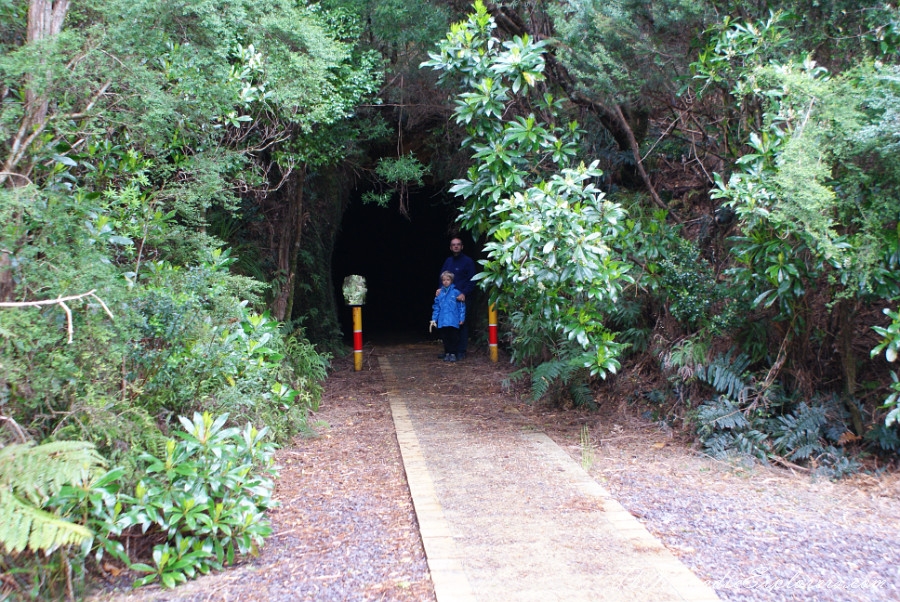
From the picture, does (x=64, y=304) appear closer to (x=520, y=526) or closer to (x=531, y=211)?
(x=520, y=526)

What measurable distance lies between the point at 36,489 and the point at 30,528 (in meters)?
0.32

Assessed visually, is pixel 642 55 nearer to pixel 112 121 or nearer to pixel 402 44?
pixel 402 44

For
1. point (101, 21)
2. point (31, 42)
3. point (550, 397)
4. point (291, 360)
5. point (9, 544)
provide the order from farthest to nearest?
point (291, 360), point (550, 397), point (101, 21), point (31, 42), point (9, 544)

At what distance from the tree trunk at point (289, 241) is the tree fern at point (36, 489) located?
19.3ft

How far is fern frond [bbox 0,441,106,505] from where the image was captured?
10.3 ft

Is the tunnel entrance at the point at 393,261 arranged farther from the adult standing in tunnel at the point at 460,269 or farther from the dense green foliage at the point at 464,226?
the dense green foliage at the point at 464,226

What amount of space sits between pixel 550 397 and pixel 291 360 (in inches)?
124

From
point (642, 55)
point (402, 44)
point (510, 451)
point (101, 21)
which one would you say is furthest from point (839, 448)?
point (402, 44)

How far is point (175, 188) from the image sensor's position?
5570 mm

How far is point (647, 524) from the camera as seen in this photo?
4445mm

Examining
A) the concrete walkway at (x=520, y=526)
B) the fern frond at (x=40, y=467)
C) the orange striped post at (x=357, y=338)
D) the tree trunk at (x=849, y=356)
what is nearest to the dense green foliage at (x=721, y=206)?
the tree trunk at (x=849, y=356)

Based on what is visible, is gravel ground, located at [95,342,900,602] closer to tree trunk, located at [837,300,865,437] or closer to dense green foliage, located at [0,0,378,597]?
dense green foliage, located at [0,0,378,597]

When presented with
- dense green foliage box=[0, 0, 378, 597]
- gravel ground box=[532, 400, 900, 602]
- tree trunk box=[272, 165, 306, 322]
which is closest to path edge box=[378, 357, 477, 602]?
dense green foliage box=[0, 0, 378, 597]

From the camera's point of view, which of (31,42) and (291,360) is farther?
(291,360)
